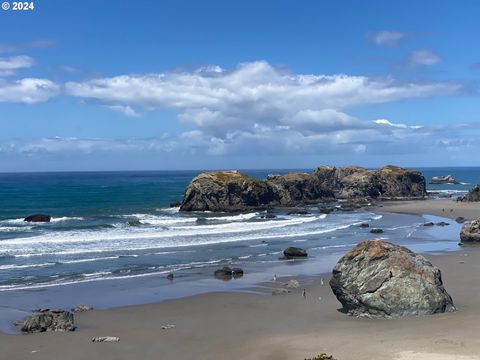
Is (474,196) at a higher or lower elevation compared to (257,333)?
higher

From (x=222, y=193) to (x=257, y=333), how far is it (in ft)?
223

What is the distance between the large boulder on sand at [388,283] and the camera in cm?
2223

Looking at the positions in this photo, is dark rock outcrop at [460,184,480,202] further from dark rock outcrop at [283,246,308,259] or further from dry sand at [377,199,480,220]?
dark rock outcrop at [283,246,308,259]

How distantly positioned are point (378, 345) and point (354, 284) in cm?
479

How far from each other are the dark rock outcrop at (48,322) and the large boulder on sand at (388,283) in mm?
11043

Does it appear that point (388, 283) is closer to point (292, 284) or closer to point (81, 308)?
point (292, 284)

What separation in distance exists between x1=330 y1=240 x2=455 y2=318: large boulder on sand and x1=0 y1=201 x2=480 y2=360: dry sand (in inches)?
22.8

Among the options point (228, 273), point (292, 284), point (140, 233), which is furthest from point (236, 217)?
point (292, 284)

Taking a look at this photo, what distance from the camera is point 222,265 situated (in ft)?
128

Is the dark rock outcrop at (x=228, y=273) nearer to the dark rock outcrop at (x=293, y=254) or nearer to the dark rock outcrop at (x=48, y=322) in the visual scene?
the dark rock outcrop at (x=293, y=254)

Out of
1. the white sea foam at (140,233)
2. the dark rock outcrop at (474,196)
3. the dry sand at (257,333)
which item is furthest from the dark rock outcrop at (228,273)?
the dark rock outcrop at (474,196)

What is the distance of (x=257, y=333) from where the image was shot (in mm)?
21859

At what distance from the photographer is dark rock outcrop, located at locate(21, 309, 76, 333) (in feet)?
72.3

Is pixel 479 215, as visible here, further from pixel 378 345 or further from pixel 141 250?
pixel 378 345
